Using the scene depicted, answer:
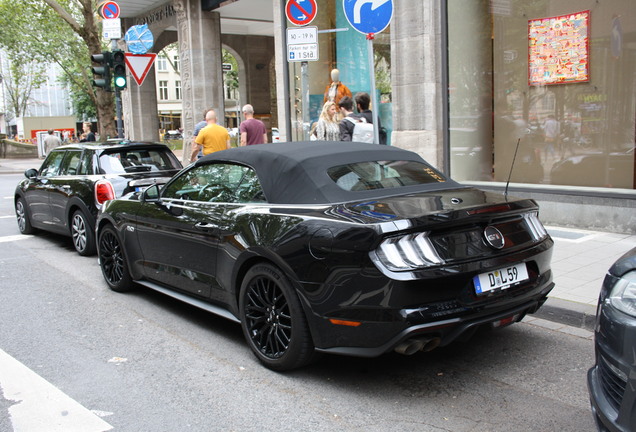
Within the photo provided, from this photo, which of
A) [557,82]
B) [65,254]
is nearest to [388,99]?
[557,82]

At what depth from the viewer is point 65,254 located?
8969mm

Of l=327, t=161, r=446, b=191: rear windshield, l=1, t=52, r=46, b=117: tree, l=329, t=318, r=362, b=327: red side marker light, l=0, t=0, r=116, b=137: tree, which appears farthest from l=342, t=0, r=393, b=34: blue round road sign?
l=1, t=52, r=46, b=117: tree

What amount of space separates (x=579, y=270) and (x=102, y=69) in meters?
A: 11.6

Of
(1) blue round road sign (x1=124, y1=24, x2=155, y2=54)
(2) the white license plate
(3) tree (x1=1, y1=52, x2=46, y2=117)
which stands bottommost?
(2) the white license plate

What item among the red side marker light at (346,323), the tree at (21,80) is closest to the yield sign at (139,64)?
the red side marker light at (346,323)

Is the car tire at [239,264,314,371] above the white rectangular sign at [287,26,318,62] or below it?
below

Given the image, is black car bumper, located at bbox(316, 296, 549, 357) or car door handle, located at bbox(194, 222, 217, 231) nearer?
black car bumper, located at bbox(316, 296, 549, 357)

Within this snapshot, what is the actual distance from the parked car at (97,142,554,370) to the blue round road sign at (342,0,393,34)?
2.60 metres

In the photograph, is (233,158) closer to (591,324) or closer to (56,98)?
(591,324)

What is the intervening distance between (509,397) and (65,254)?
23.1ft

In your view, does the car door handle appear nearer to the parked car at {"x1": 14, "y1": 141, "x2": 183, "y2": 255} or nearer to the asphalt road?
the asphalt road

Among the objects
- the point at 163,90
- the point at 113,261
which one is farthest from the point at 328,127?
the point at 163,90

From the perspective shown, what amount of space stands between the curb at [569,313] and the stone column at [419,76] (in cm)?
549

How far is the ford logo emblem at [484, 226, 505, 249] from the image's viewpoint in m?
3.93
